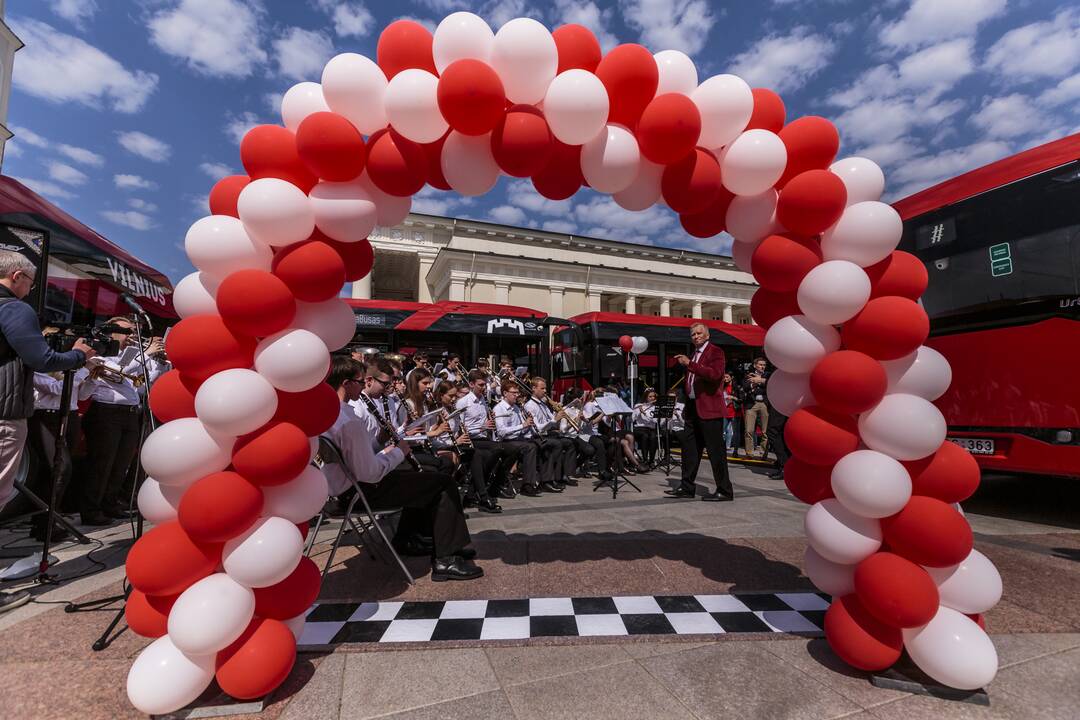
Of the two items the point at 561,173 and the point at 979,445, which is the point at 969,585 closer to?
the point at 561,173

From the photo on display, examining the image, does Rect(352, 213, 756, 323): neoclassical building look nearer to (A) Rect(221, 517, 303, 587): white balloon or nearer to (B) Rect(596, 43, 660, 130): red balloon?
(B) Rect(596, 43, 660, 130): red balloon

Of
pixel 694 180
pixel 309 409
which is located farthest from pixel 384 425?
pixel 694 180

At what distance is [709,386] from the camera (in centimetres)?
541

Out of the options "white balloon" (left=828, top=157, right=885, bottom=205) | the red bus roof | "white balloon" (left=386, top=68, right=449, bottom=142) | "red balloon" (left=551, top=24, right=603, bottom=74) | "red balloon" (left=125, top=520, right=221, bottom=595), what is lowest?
"red balloon" (left=125, top=520, right=221, bottom=595)

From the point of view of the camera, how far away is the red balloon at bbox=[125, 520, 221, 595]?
1776 millimetres

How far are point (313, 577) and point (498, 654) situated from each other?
89 centimetres

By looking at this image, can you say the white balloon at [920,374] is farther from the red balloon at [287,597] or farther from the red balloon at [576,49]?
the red balloon at [287,597]

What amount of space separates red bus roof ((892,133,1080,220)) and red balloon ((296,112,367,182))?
5.98 meters

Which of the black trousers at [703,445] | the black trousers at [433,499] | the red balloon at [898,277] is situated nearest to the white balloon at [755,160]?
the red balloon at [898,277]

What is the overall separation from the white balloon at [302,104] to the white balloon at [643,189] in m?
1.48

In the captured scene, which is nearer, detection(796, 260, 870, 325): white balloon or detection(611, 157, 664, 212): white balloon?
detection(796, 260, 870, 325): white balloon

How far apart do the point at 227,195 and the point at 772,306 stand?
8.87 ft

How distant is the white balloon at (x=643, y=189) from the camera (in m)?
2.36

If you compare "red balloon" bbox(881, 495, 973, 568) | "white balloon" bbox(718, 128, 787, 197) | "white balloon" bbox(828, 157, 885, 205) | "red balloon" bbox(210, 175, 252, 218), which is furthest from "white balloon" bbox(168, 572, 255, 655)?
"white balloon" bbox(828, 157, 885, 205)
